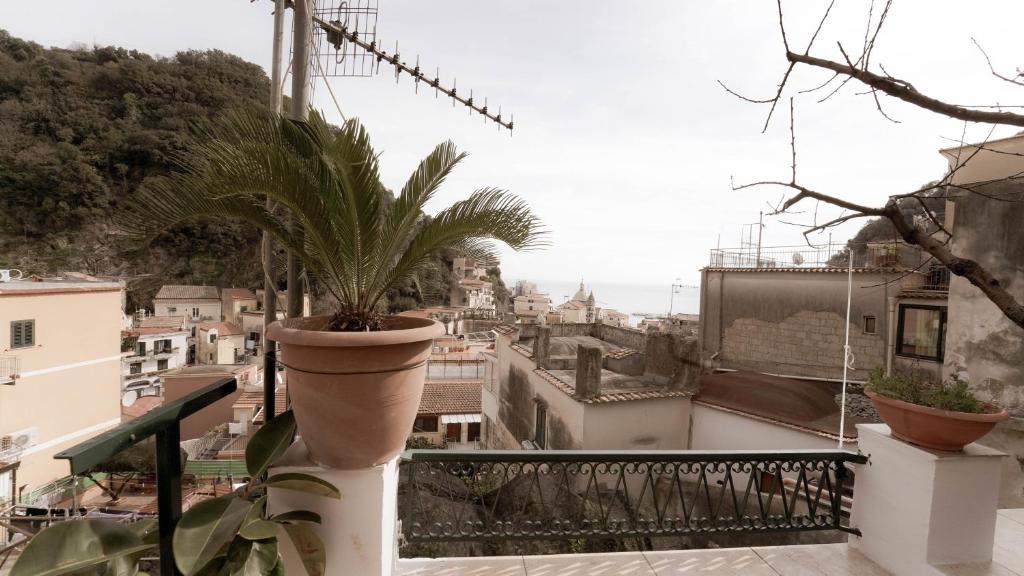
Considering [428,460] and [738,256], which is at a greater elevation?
[738,256]

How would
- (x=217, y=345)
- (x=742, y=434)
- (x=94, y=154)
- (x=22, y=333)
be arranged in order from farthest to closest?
(x=94, y=154) < (x=217, y=345) < (x=22, y=333) < (x=742, y=434)

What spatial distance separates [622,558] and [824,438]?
7.70 m

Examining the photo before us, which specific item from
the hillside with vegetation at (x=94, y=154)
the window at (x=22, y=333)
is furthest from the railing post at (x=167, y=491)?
the hillside with vegetation at (x=94, y=154)

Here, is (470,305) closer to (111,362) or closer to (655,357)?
(111,362)

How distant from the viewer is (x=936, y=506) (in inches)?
91.4

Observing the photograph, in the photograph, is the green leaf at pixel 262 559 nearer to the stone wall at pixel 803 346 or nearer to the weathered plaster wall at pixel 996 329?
the weathered plaster wall at pixel 996 329

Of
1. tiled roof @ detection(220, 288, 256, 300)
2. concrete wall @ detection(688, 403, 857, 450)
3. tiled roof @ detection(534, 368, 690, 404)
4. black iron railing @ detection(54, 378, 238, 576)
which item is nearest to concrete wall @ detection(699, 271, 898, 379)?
concrete wall @ detection(688, 403, 857, 450)

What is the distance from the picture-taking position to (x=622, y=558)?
2.59 metres

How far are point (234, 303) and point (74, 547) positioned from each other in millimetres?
39555

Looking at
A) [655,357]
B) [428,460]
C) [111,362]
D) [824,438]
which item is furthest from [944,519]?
[111,362]

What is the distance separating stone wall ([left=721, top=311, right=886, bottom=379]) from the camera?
1141 centimetres

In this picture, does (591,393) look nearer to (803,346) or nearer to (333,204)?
(803,346)

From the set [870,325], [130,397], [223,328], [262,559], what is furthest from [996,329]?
[223,328]

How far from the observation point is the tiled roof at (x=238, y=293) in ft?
118
